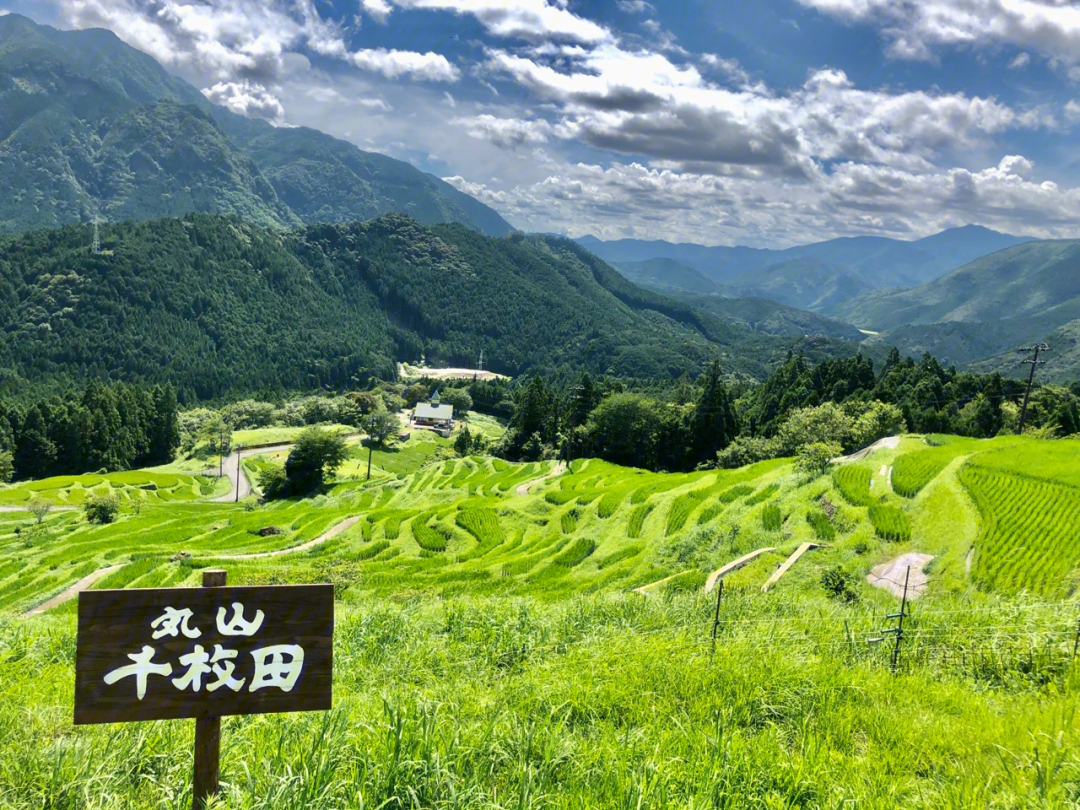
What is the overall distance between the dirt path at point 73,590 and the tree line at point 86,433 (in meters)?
74.2

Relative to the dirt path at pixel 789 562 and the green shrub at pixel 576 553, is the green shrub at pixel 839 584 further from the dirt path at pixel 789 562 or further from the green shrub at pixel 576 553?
the green shrub at pixel 576 553

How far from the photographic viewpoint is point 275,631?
448 centimetres

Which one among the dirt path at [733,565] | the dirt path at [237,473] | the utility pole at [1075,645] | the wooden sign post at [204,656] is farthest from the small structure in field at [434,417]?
the wooden sign post at [204,656]

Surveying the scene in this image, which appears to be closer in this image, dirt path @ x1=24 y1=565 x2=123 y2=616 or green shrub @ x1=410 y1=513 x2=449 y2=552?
dirt path @ x1=24 y1=565 x2=123 y2=616

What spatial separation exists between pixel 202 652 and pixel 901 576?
17049mm

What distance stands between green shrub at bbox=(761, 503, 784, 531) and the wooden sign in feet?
63.4

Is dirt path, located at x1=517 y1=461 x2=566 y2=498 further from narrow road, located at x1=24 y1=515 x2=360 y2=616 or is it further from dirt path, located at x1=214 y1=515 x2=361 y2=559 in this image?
narrow road, located at x1=24 y1=515 x2=360 y2=616

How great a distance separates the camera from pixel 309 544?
3538 centimetres

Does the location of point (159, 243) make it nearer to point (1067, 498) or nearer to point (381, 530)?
point (381, 530)

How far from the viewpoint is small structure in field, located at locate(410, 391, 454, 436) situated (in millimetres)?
134875

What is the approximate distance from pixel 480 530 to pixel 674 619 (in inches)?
881

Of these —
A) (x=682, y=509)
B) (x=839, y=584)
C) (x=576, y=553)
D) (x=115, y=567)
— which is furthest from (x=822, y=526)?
(x=115, y=567)

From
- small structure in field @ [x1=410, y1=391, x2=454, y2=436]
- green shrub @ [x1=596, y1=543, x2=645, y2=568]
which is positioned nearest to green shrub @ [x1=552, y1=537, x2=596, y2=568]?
green shrub @ [x1=596, y1=543, x2=645, y2=568]

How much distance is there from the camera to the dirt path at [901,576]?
14.8 m
